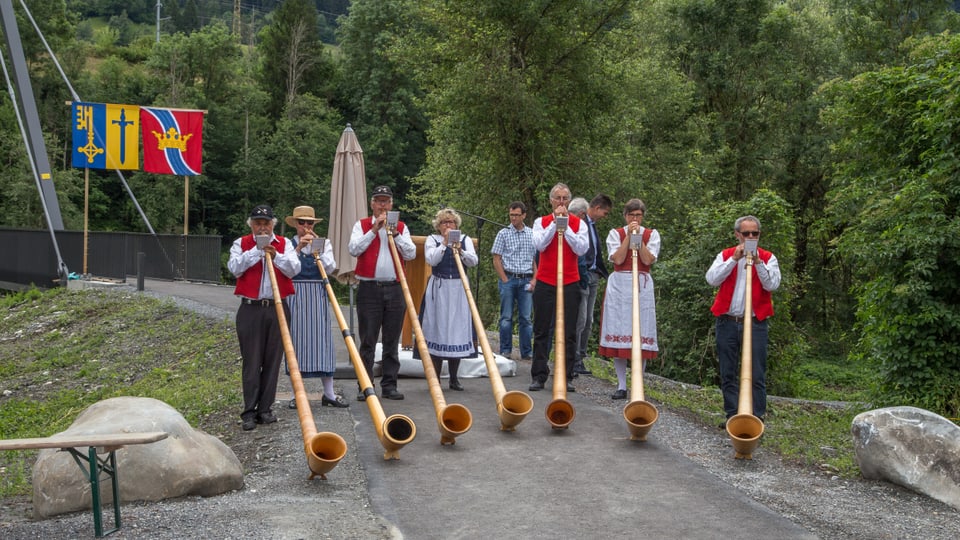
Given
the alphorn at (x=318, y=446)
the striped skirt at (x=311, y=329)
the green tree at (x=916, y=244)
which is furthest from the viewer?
the green tree at (x=916, y=244)

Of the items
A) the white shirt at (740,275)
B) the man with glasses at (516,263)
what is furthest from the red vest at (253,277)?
the man with glasses at (516,263)

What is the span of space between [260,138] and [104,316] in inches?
1248

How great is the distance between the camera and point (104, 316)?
20031 millimetres

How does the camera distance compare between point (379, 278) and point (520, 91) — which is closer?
point (379, 278)

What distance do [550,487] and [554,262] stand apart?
9.91 ft

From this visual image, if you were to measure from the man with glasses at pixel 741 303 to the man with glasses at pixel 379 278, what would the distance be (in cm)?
269

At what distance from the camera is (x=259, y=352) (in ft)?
26.6

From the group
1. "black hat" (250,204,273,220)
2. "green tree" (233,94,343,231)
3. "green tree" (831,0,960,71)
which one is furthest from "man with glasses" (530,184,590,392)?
"green tree" (233,94,343,231)

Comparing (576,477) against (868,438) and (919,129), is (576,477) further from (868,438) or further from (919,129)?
(919,129)

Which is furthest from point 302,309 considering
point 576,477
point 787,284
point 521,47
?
point 521,47

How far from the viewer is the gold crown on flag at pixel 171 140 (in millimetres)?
24781

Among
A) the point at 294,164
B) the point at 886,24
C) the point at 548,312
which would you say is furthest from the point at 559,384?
the point at 294,164

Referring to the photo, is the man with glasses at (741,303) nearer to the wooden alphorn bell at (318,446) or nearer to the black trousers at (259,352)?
the wooden alphorn bell at (318,446)

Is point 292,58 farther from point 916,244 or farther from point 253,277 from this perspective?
point 916,244
